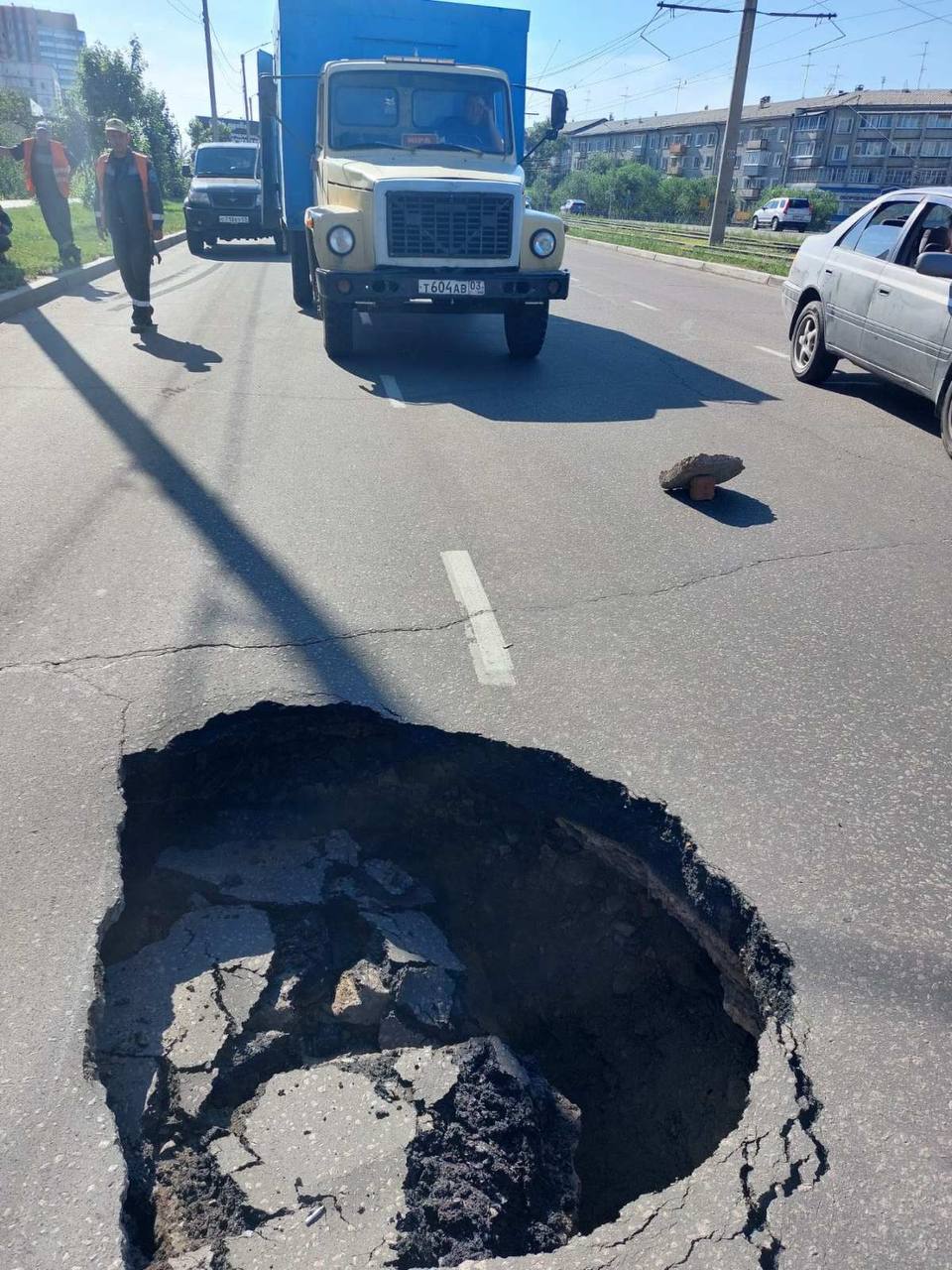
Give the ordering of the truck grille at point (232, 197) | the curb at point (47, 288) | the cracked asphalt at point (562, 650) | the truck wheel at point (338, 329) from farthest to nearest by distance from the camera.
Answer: the truck grille at point (232, 197) < the curb at point (47, 288) < the truck wheel at point (338, 329) < the cracked asphalt at point (562, 650)

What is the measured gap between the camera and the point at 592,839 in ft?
10.3

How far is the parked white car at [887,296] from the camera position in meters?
7.29

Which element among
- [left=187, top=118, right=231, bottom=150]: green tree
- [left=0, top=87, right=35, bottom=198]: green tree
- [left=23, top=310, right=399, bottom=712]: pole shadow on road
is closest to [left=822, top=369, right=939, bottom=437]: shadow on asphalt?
[left=23, top=310, right=399, bottom=712]: pole shadow on road

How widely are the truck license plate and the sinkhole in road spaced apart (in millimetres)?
6601

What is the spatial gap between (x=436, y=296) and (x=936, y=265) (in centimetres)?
440

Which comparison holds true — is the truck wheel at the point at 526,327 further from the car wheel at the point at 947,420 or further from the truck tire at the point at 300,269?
the car wheel at the point at 947,420

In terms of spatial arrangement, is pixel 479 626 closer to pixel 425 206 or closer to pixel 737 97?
pixel 425 206

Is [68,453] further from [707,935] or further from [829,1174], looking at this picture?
[829,1174]

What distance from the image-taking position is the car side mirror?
6781mm

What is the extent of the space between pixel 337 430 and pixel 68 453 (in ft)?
6.49

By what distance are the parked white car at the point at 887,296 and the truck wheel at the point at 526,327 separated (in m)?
2.56

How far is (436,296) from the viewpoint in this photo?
9.13 meters

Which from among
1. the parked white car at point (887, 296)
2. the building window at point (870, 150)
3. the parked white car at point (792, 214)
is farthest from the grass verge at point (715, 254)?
the building window at point (870, 150)

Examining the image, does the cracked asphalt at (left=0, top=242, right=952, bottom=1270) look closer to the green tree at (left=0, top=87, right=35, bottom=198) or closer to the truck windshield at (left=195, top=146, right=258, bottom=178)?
the truck windshield at (left=195, top=146, right=258, bottom=178)
